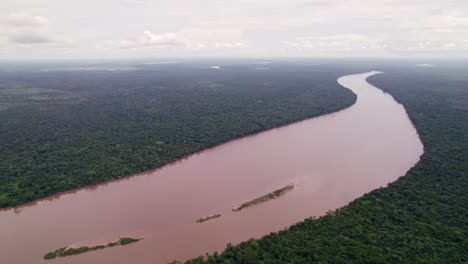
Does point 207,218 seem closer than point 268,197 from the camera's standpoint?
Yes

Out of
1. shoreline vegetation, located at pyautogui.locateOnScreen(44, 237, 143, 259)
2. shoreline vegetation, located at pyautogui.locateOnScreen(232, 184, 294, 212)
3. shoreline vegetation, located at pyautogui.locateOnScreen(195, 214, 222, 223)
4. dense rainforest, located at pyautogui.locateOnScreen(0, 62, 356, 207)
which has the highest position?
dense rainforest, located at pyautogui.locateOnScreen(0, 62, 356, 207)

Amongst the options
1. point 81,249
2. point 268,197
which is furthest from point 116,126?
point 268,197

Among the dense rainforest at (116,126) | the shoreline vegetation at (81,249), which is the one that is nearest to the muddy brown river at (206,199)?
the shoreline vegetation at (81,249)

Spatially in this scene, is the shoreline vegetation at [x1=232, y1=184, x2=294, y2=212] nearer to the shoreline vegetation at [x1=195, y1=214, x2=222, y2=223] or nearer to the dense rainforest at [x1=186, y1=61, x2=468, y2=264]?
the shoreline vegetation at [x1=195, y1=214, x2=222, y2=223]

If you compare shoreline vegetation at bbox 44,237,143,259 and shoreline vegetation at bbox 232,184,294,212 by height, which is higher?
Answer: shoreline vegetation at bbox 232,184,294,212

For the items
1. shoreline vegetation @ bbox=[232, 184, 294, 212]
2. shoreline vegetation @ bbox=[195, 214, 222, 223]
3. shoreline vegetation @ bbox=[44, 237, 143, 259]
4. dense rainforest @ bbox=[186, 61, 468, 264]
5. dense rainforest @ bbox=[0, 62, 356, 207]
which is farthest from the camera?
dense rainforest @ bbox=[0, 62, 356, 207]

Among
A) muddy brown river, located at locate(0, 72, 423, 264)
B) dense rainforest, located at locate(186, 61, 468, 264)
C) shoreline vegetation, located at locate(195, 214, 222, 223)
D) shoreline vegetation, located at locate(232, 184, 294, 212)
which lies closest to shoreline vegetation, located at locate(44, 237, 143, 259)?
muddy brown river, located at locate(0, 72, 423, 264)

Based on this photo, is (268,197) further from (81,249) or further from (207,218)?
(81,249)

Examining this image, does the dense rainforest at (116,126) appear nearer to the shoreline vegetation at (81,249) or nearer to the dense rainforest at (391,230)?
the shoreline vegetation at (81,249)

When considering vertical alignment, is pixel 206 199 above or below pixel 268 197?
above

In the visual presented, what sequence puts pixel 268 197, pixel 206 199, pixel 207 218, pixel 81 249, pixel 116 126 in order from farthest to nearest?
pixel 116 126 < pixel 268 197 < pixel 206 199 < pixel 207 218 < pixel 81 249
